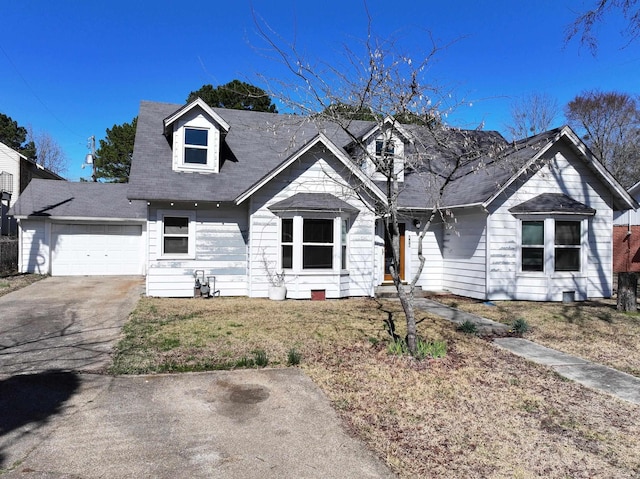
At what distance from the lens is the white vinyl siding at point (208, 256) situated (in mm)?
12688

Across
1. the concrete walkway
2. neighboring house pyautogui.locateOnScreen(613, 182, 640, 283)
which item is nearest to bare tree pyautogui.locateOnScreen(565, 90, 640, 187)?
neighboring house pyautogui.locateOnScreen(613, 182, 640, 283)

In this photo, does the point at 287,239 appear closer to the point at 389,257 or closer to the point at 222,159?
the point at 222,159

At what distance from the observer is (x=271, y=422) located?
440 centimetres

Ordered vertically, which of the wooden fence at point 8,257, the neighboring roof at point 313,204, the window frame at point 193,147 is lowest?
the wooden fence at point 8,257

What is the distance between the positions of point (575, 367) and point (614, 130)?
3759 cm

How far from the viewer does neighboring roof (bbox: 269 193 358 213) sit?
12.1 metres

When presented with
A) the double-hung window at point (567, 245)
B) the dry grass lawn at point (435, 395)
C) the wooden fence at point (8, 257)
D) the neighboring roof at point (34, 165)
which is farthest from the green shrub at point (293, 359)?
the neighboring roof at point (34, 165)

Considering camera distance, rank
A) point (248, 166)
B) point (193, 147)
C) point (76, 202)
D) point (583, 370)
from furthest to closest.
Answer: point (76, 202) → point (248, 166) → point (193, 147) → point (583, 370)

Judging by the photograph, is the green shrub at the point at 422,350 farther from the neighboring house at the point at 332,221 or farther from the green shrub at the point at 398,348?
the neighboring house at the point at 332,221

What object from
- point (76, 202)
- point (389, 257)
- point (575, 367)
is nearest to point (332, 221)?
point (389, 257)

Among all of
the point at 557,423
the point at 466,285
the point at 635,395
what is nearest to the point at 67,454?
the point at 557,423

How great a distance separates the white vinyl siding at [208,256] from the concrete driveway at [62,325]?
1149 mm

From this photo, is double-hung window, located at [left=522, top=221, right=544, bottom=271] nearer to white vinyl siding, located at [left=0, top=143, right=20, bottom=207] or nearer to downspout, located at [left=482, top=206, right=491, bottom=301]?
downspout, located at [left=482, top=206, right=491, bottom=301]

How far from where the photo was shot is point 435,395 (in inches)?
205
